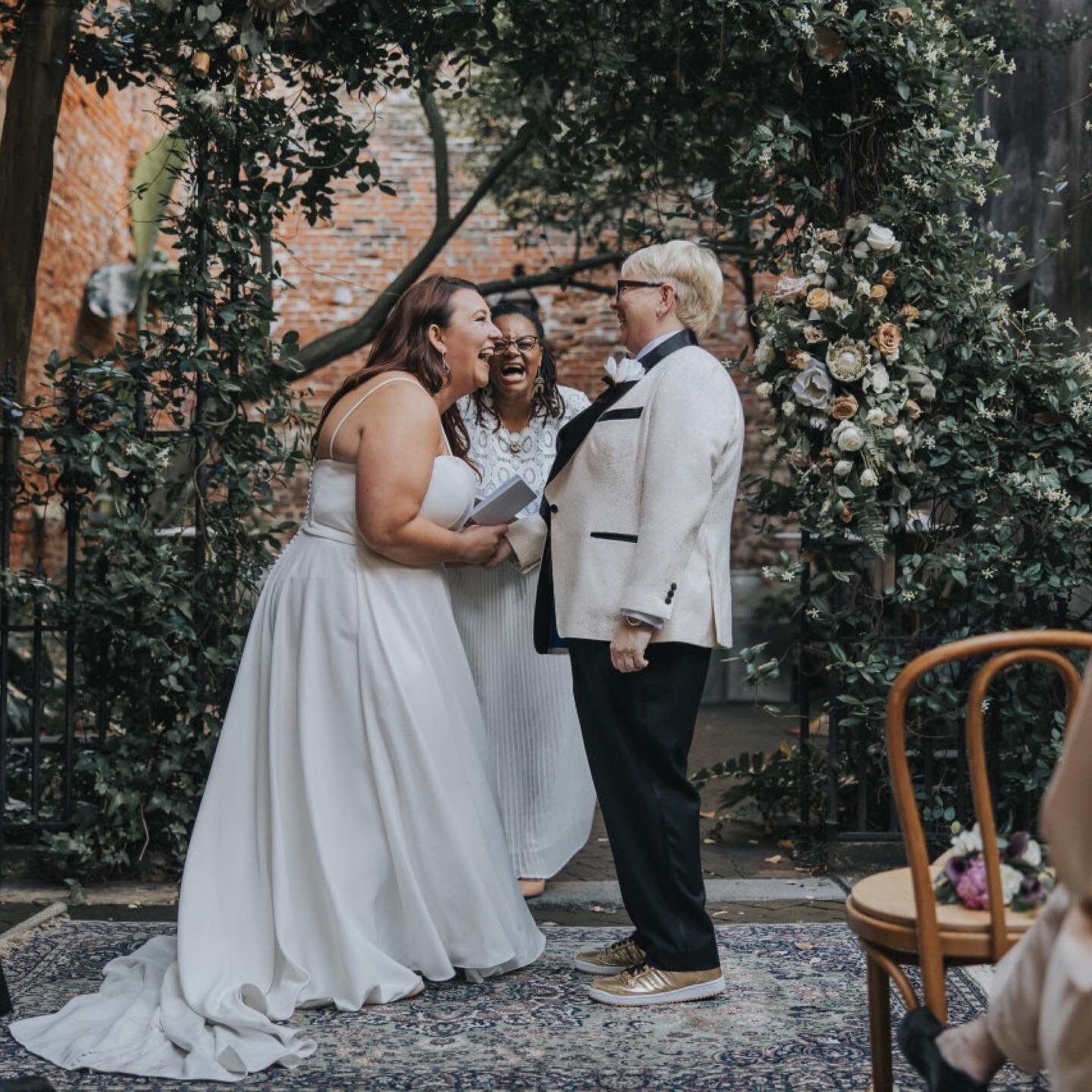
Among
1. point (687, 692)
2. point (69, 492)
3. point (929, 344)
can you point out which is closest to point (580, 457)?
point (687, 692)

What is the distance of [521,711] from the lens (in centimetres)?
486

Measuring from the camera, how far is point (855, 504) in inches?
194

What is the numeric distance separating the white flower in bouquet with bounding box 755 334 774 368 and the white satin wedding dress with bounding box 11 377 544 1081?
1.57 m

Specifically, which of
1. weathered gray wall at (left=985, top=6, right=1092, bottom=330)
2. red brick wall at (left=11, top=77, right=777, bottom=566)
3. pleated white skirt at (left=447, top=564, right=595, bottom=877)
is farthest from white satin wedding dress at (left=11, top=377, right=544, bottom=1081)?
red brick wall at (left=11, top=77, right=777, bottom=566)

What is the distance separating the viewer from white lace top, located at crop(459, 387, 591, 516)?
16.0 ft

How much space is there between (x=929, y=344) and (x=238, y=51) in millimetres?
2714

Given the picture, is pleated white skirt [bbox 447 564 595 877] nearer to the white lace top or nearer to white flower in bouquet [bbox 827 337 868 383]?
the white lace top

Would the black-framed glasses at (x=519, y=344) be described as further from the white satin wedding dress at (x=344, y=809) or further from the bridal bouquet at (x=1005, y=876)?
the bridal bouquet at (x=1005, y=876)

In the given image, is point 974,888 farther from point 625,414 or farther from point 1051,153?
point 1051,153

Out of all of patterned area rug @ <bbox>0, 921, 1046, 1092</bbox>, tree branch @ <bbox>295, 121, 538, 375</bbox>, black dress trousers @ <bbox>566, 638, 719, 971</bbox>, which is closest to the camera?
patterned area rug @ <bbox>0, 921, 1046, 1092</bbox>

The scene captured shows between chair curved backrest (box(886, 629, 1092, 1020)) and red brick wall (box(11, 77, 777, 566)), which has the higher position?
red brick wall (box(11, 77, 777, 566))

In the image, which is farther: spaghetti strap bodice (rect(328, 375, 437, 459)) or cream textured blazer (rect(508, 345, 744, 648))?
spaghetti strap bodice (rect(328, 375, 437, 459))

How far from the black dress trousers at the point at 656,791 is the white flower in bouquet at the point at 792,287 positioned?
6.04ft

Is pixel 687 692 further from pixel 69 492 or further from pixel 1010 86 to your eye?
pixel 1010 86
